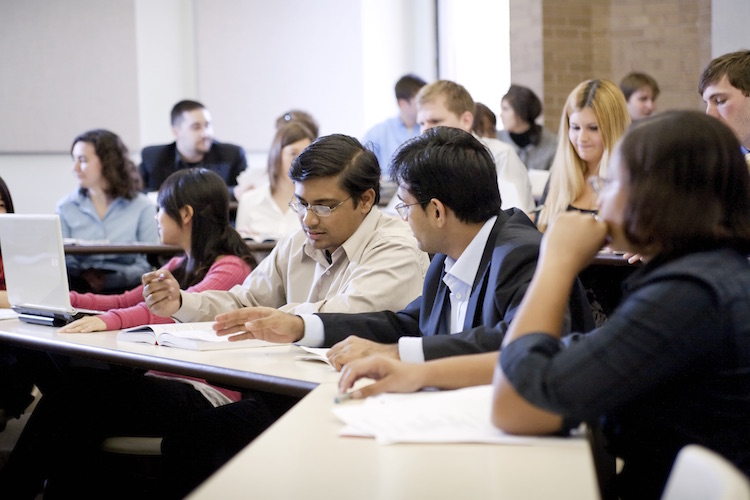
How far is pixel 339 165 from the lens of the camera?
252 centimetres

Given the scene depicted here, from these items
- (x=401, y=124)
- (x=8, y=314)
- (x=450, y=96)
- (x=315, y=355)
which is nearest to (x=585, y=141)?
(x=450, y=96)

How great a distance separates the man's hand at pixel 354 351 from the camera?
1831mm

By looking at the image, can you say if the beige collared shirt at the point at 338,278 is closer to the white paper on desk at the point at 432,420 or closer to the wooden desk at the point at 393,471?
the white paper on desk at the point at 432,420

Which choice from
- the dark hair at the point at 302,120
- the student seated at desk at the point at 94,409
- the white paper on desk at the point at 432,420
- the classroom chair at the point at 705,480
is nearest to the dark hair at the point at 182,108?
the dark hair at the point at 302,120

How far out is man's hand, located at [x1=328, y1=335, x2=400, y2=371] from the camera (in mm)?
1831

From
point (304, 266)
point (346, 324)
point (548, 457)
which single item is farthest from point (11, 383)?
point (548, 457)

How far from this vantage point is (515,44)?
23.1 feet

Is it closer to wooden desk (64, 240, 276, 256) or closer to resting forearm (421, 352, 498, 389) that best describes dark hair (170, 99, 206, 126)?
wooden desk (64, 240, 276, 256)

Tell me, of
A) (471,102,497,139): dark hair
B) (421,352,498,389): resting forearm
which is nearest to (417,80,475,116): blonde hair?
(471,102,497,139): dark hair

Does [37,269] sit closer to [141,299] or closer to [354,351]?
[141,299]

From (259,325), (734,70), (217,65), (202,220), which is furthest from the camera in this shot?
(217,65)

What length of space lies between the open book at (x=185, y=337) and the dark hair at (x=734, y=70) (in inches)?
75.3

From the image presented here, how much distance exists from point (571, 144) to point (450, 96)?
806 millimetres

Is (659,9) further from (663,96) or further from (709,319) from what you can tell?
(709,319)
